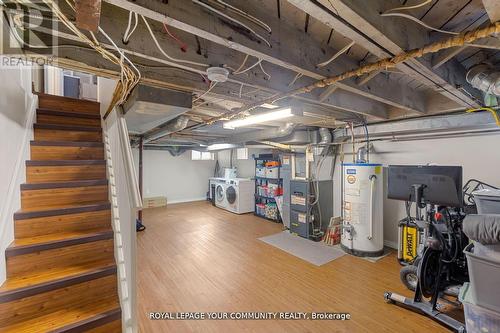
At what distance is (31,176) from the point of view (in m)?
1.99

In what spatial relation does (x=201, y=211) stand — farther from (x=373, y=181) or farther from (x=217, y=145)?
(x=373, y=181)

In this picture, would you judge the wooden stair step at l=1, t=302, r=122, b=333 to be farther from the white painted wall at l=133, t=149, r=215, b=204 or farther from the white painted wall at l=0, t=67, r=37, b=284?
the white painted wall at l=133, t=149, r=215, b=204

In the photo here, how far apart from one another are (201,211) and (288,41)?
6.02m

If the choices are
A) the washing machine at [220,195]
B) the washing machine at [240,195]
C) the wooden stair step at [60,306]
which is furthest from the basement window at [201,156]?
the wooden stair step at [60,306]

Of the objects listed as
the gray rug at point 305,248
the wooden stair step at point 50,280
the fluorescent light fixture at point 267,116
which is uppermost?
the fluorescent light fixture at point 267,116

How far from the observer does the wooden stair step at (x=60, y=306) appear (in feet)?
4.28

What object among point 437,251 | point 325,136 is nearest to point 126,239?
point 437,251

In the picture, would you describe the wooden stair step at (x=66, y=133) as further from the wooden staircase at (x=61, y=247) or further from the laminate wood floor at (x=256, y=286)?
the laminate wood floor at (x=256, y=286)

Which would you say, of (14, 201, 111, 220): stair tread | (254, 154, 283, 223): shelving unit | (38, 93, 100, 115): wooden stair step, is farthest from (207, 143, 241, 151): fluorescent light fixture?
(14, 201, 111, 220): stair tread

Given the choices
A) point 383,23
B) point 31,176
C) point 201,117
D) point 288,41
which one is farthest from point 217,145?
point 383,23

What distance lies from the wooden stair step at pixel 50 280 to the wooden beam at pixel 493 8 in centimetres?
248

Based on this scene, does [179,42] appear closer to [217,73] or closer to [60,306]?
[217,73]

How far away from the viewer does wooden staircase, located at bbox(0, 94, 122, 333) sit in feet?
4.48

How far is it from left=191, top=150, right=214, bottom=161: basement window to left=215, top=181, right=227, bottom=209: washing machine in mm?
1672
